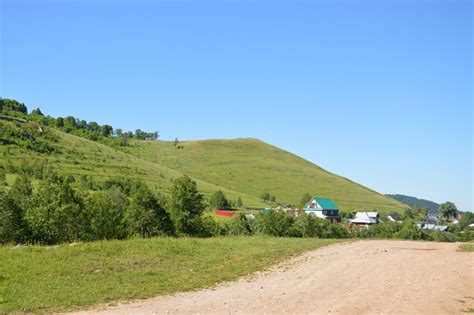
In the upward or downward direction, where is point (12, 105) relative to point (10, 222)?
upward

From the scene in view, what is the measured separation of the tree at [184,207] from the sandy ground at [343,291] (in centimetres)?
3282

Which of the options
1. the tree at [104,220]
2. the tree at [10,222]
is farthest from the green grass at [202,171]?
the tree at [10,222]

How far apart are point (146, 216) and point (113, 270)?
30.5 meters

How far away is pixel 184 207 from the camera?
5572 cm

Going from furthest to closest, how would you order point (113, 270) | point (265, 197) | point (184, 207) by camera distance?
point (265, 197)
point (184, 207)
point (113, 270)

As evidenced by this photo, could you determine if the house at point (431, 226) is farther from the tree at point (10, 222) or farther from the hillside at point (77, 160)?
the tree at point (10, 222)

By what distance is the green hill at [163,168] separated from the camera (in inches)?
4589

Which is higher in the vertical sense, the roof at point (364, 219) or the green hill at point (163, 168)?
the green hill at point (163, 168)

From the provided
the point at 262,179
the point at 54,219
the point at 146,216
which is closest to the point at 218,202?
the point at 146,216

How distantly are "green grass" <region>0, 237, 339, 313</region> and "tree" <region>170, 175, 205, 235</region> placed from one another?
1019 inches

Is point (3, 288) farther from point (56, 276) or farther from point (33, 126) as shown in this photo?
point (33, 126)

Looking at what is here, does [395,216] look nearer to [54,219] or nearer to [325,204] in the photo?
[325,204]

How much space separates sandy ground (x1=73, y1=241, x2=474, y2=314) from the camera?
14188mm

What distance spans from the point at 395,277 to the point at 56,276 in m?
14.8
